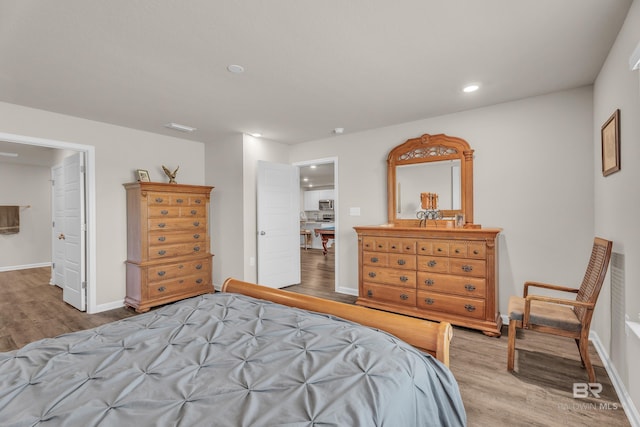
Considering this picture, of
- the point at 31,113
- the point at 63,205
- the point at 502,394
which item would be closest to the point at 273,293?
the point at 502,394

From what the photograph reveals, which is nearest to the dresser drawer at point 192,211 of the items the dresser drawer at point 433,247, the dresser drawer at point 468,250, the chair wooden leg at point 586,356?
the dresser drawer at point 433,247

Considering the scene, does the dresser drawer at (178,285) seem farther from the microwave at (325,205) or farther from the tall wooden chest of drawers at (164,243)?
the microwave at (325,205)

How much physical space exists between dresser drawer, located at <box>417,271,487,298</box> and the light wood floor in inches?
15.9

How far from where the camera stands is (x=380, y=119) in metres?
3.96

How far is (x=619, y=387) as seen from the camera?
2074 millimetres

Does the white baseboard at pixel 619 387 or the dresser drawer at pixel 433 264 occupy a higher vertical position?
the dresser drawer at pixel 433 264

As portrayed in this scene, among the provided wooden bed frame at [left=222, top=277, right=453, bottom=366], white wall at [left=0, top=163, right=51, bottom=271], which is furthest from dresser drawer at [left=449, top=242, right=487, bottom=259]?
Answer: white wall at [left=0, top=163, right=51, bottom=271]

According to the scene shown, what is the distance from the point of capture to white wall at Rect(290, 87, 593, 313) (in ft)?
9.92

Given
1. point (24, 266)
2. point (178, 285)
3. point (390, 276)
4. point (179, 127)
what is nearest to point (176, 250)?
point (178, 285)

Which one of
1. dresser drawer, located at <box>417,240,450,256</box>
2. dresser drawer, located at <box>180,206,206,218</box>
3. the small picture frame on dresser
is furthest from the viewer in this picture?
dresser drawer, located at <box>180,206,206,218</box>

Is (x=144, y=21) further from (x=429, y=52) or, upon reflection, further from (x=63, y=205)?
(x=63, y=205)

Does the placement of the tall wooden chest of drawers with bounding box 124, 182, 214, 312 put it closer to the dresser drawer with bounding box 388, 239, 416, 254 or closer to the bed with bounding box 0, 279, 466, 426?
the bed with bounding box 0, 279, 466, 426

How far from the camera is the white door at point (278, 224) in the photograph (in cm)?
468

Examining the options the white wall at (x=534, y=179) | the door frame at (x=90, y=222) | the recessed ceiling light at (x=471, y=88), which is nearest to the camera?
the recessed ceiling light at (x=471, y=88)
